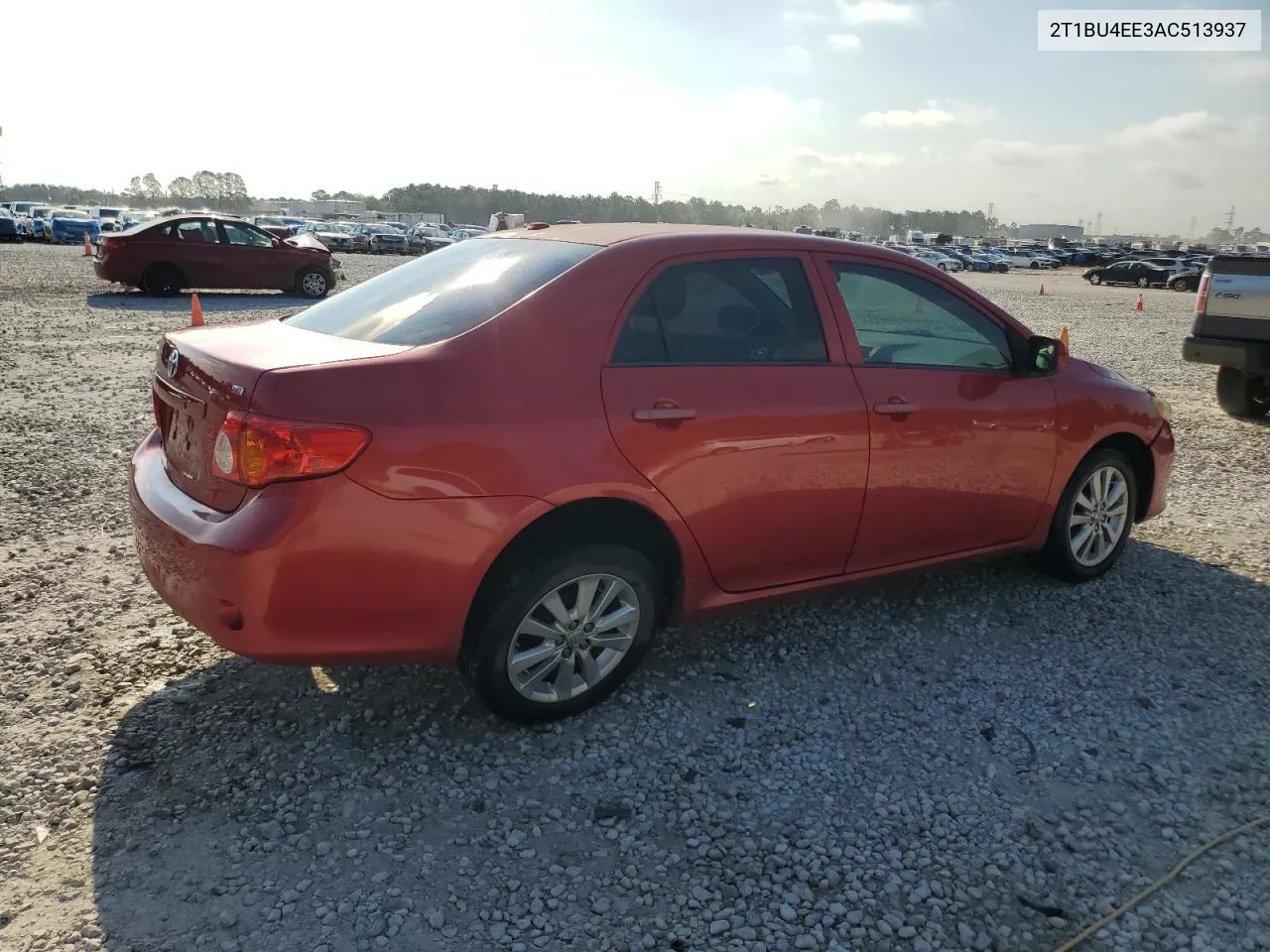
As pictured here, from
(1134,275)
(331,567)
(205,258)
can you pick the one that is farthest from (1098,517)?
(1134,275)

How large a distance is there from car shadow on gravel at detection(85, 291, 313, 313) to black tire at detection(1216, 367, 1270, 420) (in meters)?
13.3

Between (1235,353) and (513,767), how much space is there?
8.65m

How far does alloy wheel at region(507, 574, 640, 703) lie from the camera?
10.8ft

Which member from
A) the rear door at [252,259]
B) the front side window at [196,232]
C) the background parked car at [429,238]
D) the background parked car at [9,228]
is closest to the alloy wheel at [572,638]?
the rear door at [252,259]

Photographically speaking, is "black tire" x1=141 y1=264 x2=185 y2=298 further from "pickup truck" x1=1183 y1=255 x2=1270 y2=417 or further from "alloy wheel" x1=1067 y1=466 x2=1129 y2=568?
"alloy wheel" x1=1067 y1=466 x2=1129 y2=568

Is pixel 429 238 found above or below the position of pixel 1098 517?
above

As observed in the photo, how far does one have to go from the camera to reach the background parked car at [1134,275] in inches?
1766

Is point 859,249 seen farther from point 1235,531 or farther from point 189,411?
point 1235,531

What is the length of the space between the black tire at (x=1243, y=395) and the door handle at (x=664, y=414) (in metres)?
8.73

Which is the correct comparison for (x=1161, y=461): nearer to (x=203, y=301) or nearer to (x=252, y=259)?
(x=203, y=301)

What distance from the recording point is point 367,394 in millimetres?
2893

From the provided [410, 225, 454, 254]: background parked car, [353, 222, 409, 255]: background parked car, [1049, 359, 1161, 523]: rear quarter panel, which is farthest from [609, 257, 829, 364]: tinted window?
[353, 222, 409, 255]: background parked car

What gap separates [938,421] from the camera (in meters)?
4.10

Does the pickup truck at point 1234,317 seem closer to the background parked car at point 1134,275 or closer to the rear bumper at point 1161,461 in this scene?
the rear bumper at point 1161,461
